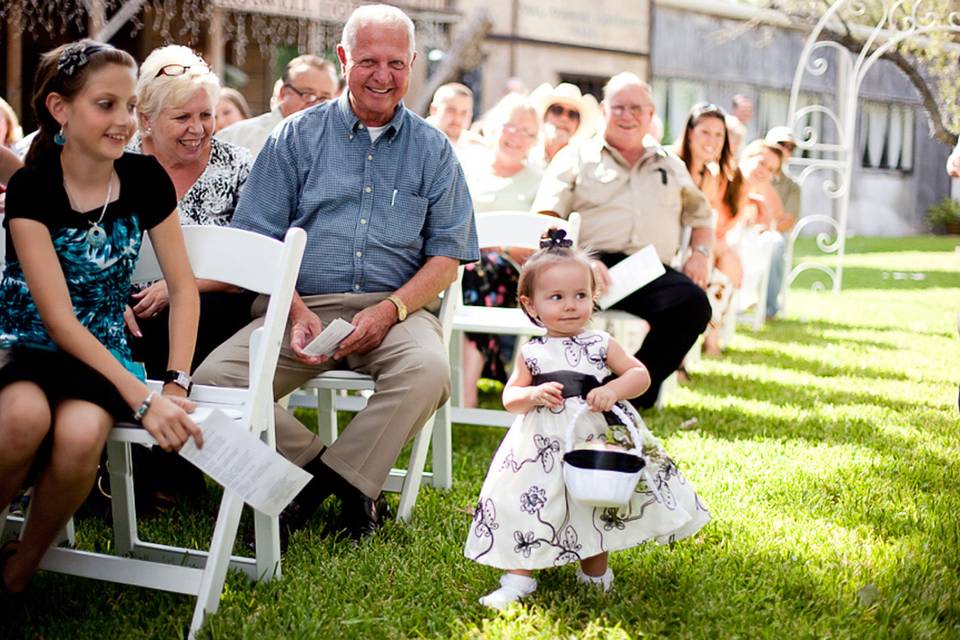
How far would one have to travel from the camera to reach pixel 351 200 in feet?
13.0

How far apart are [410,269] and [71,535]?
149 cm

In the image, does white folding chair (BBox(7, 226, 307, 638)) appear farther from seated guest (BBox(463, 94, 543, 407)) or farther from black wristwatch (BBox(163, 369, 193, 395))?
seated guest (BBox(463, 94, 543, 407))

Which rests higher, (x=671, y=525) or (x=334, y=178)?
(x=334, y=178)

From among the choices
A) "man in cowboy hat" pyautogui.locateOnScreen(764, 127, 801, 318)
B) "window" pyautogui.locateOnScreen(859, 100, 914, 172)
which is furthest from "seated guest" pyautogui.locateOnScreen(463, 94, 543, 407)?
"window" pyautogui.locateOnScreen(859, 100, 914, 172)

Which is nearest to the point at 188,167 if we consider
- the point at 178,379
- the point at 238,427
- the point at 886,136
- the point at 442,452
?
the point at 178,379

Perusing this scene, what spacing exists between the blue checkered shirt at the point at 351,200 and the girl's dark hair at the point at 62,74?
3.22ft

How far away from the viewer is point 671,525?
119 inches

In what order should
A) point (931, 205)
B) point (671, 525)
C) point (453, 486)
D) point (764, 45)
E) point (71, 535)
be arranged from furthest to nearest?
point (931, 205), point (764, 45), point (453, 486), point (71, 535), point (671, 525)

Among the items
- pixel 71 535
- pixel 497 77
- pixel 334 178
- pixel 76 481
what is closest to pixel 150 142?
pixel 334 178

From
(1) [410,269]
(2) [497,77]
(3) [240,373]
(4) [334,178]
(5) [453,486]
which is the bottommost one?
(5) [453,486]

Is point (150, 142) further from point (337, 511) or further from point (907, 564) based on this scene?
point (907, 564)

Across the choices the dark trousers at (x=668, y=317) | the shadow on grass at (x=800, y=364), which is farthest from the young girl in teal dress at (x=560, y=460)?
the shadow on grass at (x=800, y=364)

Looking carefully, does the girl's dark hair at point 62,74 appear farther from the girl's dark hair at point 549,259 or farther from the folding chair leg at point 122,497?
the girl's dark hair at point 549,259

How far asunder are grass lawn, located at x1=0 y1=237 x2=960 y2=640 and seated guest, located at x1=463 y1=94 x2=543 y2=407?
0.71 metres
